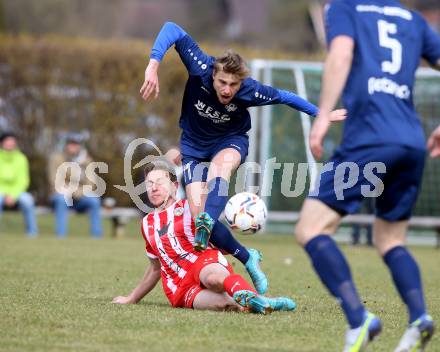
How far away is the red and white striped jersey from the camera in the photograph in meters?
6.12

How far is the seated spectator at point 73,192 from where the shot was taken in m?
15.2

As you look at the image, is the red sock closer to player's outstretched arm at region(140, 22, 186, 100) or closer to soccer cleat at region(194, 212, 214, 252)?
soccer cleat at region(194, 212, 214, 252)

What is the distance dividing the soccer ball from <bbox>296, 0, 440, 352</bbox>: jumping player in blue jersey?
2.27 meters

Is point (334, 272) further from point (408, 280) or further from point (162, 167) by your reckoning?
point (162, 167)

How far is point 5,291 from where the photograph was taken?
679 centimetres

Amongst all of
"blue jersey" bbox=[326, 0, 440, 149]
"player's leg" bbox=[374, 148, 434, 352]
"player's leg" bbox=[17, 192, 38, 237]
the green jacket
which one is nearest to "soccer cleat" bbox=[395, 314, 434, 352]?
"player's leg" bbox=[374, 148, 434, 352]

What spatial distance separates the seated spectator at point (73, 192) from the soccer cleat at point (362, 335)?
1129 centimetres


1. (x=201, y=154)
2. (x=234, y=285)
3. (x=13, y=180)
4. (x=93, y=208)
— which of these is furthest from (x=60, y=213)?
(x=234, y=285)

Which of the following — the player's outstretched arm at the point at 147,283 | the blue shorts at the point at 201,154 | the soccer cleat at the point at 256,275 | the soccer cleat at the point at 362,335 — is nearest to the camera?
the soccer cleat at the point at 362,335

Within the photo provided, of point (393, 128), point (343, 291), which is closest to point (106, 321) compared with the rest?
point (343, 291)

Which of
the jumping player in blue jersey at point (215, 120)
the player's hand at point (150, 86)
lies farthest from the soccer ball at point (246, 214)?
the player's hand at point (150, 86)

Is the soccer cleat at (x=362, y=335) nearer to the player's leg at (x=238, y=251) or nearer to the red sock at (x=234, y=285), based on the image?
the red sock at (x=234, y=285)

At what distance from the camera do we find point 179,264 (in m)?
6.12

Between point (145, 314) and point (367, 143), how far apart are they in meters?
2.04
